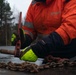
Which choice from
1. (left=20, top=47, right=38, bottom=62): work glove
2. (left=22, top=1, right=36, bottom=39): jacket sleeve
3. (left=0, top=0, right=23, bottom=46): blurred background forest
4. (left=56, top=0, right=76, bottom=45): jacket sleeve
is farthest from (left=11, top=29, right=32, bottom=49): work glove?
(left=0, top=0, right=23, bottom=46): blurred background forest

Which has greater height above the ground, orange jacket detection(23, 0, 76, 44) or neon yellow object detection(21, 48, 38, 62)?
orange jacket detection(23, 0, 76, 44)

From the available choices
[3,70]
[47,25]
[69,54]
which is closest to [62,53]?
[69,54]

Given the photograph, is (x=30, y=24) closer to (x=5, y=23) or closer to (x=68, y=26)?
(x=68, y=26)

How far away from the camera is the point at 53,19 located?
6.09 meters

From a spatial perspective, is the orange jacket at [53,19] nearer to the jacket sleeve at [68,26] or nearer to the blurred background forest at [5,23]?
the jacket sleeve at [68,26]

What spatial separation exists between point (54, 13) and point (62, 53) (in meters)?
0.55

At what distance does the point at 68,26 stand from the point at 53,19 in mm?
538

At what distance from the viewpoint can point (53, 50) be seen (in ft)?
19.2

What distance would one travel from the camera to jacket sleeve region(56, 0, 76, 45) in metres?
5.55

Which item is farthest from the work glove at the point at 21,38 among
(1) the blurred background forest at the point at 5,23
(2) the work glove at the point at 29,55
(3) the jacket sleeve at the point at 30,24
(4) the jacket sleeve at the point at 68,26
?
(1) the blurred background forest at the point at 5,23

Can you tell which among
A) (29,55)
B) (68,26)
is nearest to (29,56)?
(29,55)

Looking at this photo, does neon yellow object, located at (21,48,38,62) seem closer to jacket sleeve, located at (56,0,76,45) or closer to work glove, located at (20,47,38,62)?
work glove, located at (20,47,38,62)

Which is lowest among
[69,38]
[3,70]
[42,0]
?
[3,70]

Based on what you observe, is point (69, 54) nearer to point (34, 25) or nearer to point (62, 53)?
point (62, 53)
